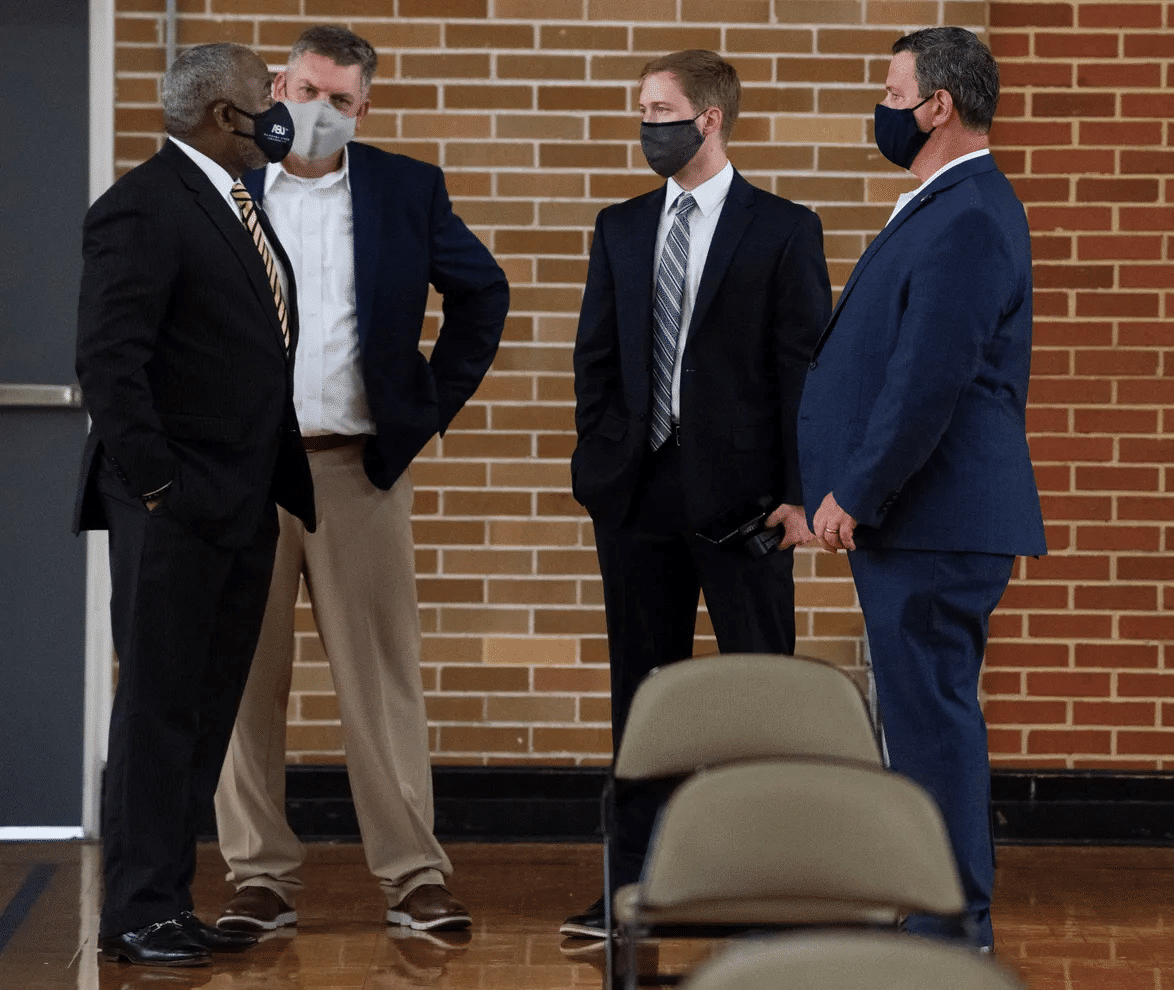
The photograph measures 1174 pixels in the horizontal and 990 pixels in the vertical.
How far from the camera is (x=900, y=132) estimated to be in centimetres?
315

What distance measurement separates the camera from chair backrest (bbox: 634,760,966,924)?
2.04 metres

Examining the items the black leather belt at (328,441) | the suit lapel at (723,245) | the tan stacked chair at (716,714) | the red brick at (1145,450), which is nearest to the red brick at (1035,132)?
the red brick at (1145,450)

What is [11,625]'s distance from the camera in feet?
15.0

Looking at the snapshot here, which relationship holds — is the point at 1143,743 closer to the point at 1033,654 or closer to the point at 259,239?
the point at 1033,654

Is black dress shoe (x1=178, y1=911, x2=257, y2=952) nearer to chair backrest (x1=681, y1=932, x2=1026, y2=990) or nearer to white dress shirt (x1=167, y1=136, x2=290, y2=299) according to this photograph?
white dress shirt (x1=167, y1=136, x2=290, y2=299)

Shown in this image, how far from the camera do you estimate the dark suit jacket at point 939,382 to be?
2.95m

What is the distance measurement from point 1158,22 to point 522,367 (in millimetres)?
2015

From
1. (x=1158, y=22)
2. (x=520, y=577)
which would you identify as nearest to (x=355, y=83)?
(x=520, y=577)

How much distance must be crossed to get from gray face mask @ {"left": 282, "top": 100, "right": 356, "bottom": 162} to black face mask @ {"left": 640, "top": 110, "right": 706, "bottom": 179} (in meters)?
0.66

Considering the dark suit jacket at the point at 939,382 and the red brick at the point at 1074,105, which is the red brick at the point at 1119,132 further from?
the dark suit jacket at the point at 939,382

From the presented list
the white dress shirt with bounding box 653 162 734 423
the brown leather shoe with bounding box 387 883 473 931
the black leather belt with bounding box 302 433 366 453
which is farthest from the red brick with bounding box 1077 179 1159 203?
the brown leather shoe with bounding box 387 883 473 931

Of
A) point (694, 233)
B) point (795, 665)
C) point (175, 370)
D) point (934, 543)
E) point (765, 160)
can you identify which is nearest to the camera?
point (795, 665)

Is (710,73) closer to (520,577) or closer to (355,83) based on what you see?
(355,83)

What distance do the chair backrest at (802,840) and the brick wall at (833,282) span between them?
2477mm
